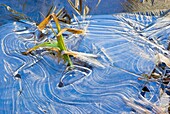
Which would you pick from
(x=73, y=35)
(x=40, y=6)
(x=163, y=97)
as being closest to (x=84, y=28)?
(x=73, y=35)

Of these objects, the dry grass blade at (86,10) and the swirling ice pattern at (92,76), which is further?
the dry grass blade at (86,10)

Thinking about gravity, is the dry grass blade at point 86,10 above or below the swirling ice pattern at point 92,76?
above

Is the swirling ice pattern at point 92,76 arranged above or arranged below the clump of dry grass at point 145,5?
below

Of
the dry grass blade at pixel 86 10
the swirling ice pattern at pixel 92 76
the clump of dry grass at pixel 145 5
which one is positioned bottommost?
the swirling ice pattern at pixel 92 76

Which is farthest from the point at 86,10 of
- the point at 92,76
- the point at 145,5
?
the point at 92,76

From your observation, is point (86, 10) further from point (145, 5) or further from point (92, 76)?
point (92, 76)
